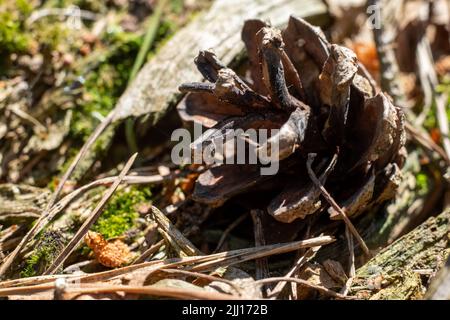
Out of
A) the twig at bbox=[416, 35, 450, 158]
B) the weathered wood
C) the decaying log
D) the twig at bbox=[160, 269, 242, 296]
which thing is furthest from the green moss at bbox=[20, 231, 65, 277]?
the twig at bbox=[416, 35, 450, 158]

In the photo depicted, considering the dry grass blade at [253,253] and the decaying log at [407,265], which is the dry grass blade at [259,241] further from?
the decaying log at [407,265]

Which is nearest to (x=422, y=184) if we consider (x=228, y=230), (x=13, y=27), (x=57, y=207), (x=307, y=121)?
(x=307, y=121)

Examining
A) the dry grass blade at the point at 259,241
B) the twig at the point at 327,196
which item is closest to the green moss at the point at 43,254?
the dry grass blade at the point at 259,241

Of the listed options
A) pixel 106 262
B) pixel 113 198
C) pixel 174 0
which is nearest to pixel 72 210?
pixel 113 198

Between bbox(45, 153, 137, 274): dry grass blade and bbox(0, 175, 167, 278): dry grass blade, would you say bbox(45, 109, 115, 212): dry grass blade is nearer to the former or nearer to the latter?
bbox(0, 175, 167, 278): dry grass blade

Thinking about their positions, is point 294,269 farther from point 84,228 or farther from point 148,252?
point 84,228

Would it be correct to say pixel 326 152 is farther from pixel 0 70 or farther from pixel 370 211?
pixel 0 70
